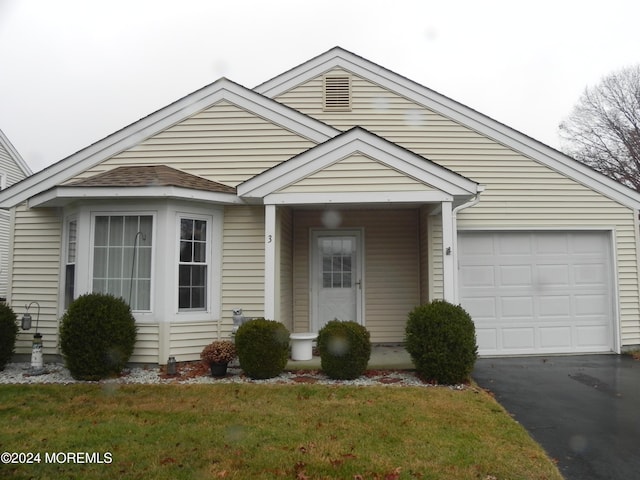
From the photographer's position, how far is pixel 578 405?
600 cm

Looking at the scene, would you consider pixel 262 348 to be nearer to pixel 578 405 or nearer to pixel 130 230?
pixel 130 230

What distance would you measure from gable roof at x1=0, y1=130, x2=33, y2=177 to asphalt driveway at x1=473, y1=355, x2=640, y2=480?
20726 mm

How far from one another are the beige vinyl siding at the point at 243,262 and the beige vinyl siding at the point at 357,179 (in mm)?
1308

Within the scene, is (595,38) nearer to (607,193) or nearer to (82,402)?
(607,193)

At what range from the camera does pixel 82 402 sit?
5.92 meters

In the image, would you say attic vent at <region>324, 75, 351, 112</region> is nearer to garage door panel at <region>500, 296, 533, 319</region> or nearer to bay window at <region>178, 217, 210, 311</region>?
bay window at <region>178, 217, 210, 311</region>

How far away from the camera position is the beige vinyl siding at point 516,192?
9641mm

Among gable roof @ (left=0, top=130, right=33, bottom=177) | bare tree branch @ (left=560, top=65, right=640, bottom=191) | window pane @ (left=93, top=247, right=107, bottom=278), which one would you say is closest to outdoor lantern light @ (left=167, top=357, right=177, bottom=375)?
window pane @ (left=93, top=247, right=107, bottom=278)

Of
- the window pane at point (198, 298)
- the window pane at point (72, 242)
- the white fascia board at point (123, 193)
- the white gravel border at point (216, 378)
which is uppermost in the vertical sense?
the white fascia board at point (123, 193)

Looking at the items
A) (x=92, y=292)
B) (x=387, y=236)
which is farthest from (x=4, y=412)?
(x=387, y=236)

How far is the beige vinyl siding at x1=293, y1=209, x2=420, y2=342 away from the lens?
10133mm

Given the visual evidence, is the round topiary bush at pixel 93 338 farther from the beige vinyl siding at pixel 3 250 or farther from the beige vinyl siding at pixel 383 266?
the beige vinyl siding at pixel 3 250

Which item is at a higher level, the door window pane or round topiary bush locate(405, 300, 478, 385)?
the door window pane

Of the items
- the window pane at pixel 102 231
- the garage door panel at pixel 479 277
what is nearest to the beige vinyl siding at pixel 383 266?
the garage door panel at pixel 479 277
